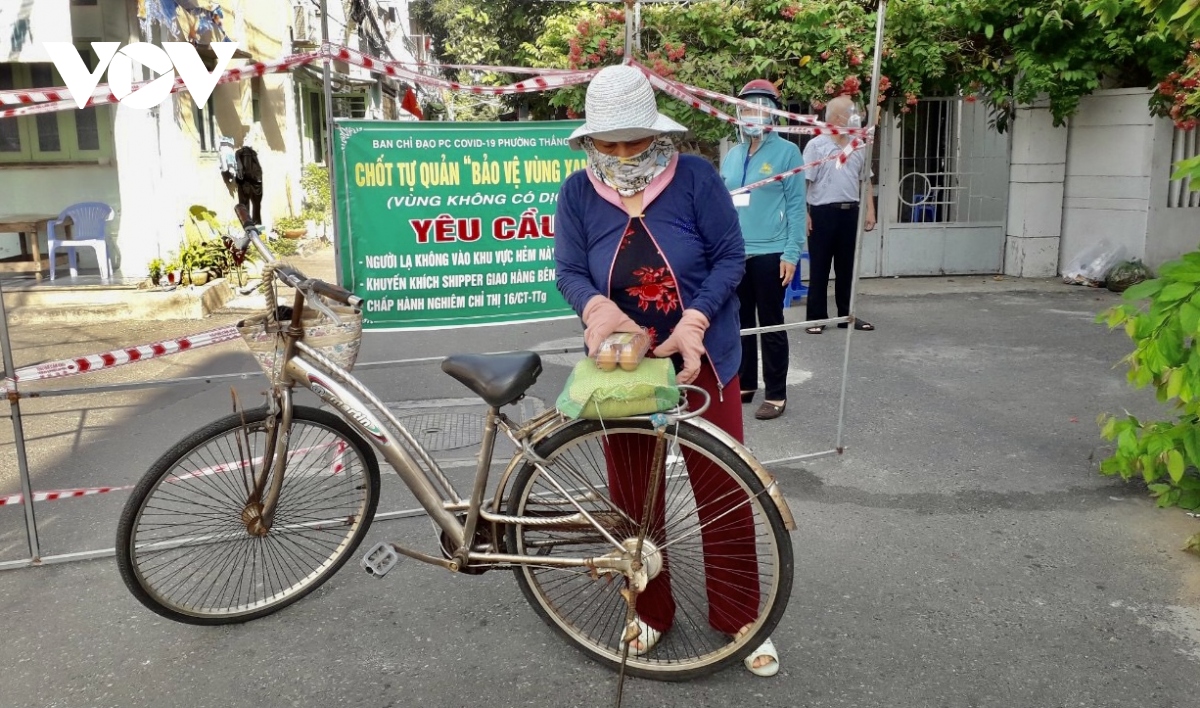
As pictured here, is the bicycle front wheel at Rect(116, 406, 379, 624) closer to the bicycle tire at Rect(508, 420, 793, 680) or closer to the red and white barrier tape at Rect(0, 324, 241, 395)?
the red and white barrier tape at Rect(0, 324, 241, 395)

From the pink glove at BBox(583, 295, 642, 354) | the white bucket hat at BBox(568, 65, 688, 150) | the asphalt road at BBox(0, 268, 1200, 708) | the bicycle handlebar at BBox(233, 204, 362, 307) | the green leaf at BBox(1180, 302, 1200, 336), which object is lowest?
the asphalt road at BBox(0, 268, 1200, 708)

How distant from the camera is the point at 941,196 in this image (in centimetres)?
1082

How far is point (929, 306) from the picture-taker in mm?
9188

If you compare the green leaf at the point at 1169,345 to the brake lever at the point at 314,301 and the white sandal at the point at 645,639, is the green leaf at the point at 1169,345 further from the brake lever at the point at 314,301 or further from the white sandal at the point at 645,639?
the brake lever at the point at 314,301

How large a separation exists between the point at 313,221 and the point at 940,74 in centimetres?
1052

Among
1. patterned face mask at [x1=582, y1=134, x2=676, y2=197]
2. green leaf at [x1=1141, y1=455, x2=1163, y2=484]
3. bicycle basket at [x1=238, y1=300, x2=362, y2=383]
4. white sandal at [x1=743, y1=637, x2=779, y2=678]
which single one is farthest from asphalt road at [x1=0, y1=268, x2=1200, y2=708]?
patterned face mask at [x1=582, y1=134, x2=676, y2=197]

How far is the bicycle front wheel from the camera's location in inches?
126

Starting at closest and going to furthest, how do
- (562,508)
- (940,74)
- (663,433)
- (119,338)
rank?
(663,433), (562,508), (119,338), (940,74)

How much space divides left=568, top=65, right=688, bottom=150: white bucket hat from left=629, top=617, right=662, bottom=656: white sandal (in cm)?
152

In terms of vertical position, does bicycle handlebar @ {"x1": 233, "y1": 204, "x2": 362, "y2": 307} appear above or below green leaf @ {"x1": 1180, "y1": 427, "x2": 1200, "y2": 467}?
above

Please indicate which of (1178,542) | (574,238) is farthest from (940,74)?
(574,238)

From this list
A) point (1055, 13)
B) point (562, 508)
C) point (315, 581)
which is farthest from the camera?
point (1055, 13)

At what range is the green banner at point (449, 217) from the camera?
13.6ft

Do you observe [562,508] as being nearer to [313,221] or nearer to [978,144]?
[978,144]
